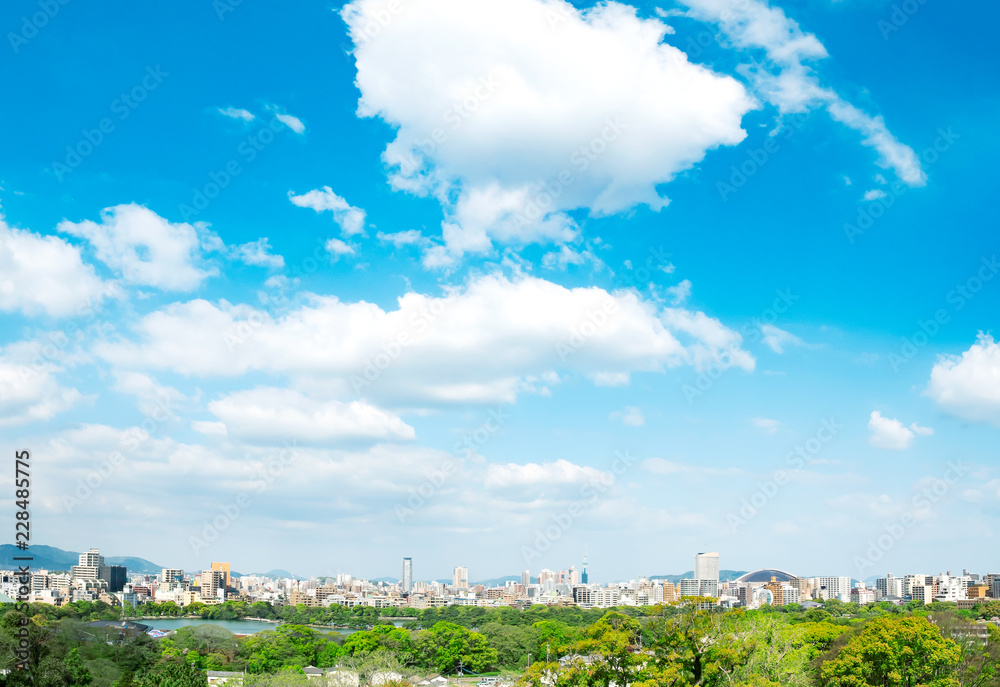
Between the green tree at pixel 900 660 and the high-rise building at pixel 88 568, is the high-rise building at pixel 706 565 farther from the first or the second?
the green tree at pixel 900 660

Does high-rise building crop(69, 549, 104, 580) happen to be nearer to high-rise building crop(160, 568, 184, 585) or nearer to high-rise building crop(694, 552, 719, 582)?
high-rise building crop(160, 568, 184, 585)

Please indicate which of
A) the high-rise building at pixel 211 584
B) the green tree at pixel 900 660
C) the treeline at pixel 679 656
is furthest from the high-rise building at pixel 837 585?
the green tree at pixel 900 660

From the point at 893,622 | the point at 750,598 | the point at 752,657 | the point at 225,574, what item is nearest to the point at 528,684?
the point at 752,657

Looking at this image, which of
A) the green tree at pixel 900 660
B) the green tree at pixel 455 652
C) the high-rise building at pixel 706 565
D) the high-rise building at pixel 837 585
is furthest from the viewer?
the high-rise building at pixel 706 565

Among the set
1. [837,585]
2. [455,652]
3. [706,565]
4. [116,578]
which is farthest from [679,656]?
[706,565]

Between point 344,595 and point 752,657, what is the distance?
4527 inches

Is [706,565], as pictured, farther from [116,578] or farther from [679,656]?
[679,656]

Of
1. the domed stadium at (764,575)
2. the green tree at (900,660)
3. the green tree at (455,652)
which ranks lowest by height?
the domed stadium at (764,575)

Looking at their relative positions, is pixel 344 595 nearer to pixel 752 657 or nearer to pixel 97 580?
pixel 97 580

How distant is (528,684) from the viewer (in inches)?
639

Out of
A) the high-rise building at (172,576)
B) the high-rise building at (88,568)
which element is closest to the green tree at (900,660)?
the high-rise building at (88,568)

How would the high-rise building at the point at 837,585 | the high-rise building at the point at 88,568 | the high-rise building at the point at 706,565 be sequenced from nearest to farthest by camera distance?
the high-rise building at the point at 88,568 → the high-rise building at the point at 837,585 → the high-rise building at the point at 706,565

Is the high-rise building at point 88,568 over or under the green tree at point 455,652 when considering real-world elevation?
under

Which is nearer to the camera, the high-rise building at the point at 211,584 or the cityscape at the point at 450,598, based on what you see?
the cityscape at the point at 450,598
